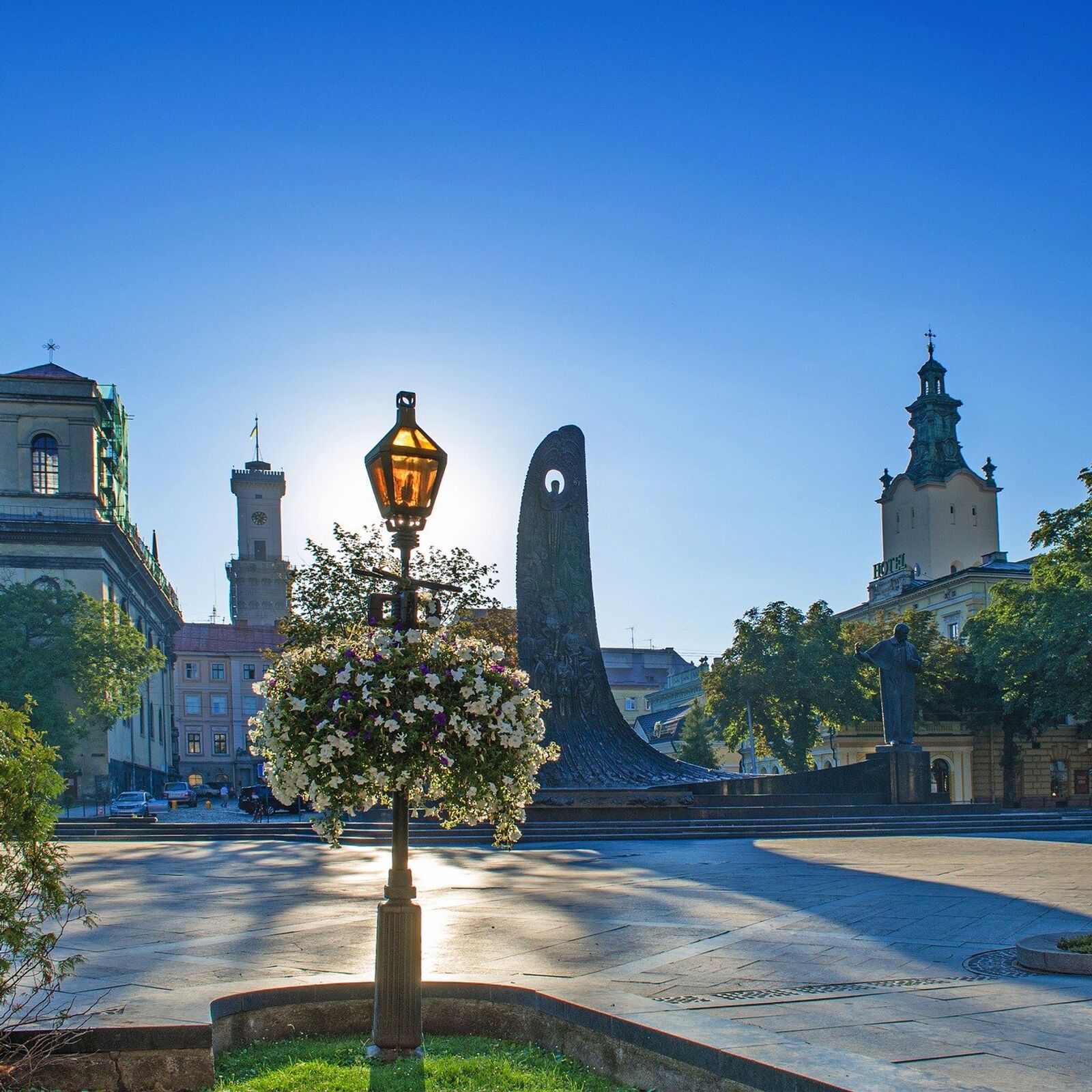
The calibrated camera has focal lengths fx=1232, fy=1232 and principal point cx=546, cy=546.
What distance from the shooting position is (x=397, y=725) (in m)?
5.89

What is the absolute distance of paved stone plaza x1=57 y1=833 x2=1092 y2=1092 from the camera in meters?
5.69

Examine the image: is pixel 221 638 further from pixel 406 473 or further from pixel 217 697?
pixel 406 473

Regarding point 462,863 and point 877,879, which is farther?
point 462,863

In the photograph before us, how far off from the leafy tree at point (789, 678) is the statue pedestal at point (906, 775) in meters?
23.2

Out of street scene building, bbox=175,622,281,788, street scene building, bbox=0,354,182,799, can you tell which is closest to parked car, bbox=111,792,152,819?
street scene building, bbox=0,354,182,799

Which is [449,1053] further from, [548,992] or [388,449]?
[388,449]

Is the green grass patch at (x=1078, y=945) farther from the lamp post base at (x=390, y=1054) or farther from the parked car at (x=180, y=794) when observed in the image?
the parked car at (x=180, y=794)

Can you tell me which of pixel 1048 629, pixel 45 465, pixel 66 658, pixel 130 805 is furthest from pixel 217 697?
pixel 1048 629

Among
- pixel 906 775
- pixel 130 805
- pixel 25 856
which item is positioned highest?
pixel 25 856

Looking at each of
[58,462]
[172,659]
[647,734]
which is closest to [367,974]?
[58,462]

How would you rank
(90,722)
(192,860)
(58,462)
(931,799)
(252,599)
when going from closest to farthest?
1. (192,860)
2. (931,799)
3. (90,722)
4. (58,462)
5. (252,599)

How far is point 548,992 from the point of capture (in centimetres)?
650

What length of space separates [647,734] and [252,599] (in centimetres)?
4719

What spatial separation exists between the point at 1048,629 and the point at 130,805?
111 ft
